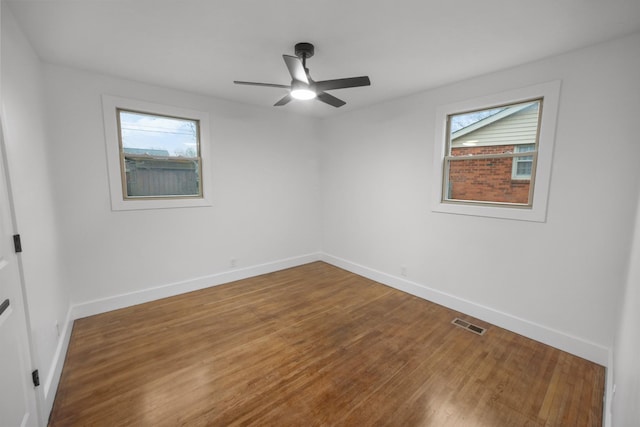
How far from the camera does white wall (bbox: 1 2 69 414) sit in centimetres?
166

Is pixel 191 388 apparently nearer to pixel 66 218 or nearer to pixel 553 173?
pixel 66 218

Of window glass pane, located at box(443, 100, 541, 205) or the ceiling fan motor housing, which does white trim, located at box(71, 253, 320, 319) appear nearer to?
window glass pane, located at box(443, 100, 541, 205)

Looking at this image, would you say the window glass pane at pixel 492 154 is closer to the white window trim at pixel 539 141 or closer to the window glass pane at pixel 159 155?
the white window trim at pixel 539 141

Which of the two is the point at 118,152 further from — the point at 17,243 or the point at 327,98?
the point at 327,98

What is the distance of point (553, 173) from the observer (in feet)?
8.16

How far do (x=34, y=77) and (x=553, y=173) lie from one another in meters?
4.71

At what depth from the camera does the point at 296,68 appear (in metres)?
2.06

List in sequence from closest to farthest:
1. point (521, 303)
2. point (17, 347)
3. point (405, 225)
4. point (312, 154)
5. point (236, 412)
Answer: point (17, 347)
point (236, 412)
point (521, 303)
point (405, 225)
point (312, 154)

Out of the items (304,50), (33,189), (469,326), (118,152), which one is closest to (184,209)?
(118,152)

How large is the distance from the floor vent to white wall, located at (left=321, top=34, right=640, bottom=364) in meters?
0.23

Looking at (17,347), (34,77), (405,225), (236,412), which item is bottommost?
(236,412)

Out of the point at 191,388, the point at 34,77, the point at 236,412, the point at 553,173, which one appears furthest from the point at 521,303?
the point at 34,77

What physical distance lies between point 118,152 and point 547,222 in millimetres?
4527

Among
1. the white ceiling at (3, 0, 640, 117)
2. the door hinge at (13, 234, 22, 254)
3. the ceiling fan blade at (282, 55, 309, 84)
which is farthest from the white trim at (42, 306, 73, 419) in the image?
the ceiling fan blade at (282, 55, 309, 84)
